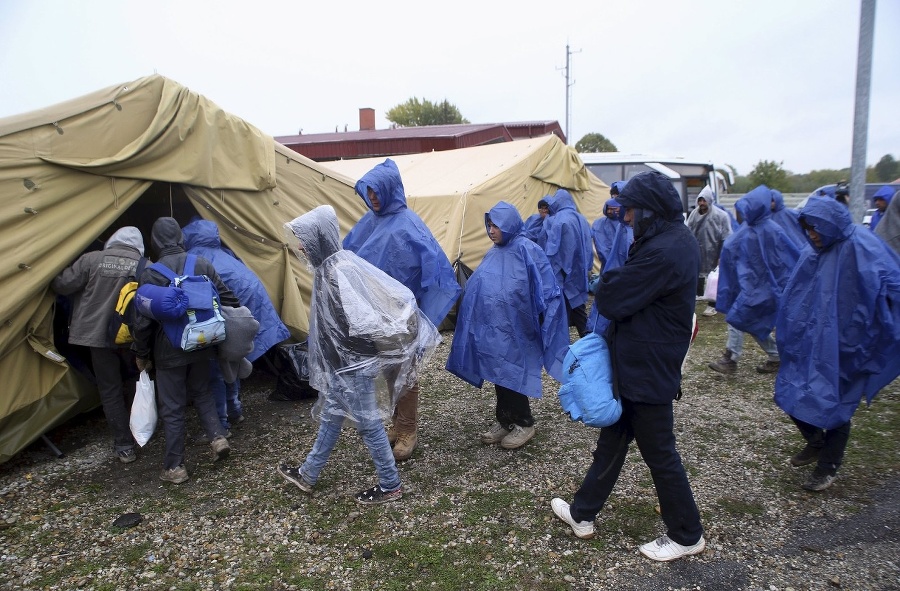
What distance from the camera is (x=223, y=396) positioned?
4.25m

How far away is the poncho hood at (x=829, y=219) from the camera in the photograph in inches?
125

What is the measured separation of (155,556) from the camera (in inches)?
113

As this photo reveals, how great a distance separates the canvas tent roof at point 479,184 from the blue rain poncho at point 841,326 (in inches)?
174

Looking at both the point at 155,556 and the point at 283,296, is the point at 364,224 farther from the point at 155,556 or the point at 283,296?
the point at 155,556

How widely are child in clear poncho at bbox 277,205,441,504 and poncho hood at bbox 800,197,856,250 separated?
7.81 feet

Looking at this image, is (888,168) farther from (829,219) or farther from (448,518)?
(448,518)

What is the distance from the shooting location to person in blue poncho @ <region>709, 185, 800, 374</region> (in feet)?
15.7

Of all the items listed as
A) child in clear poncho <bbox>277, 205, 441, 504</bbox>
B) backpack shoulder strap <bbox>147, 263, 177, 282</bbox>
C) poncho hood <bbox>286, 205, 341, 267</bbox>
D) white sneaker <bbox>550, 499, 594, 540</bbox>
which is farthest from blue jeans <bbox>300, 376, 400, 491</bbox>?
backpack shoulder strap <bbox>147, 263, 177, 282</bbox>

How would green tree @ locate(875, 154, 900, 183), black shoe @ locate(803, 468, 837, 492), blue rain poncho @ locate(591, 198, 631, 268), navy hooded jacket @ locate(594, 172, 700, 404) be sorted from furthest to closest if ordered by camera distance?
green tree @ locate(875, 154, 900, 183), blue rain poncho @ locate(591, 198, 631, 268), black shoe @ locate(803, 468, 837, 492), navy hooded jacket @ locate(594, 172, 700, 404)

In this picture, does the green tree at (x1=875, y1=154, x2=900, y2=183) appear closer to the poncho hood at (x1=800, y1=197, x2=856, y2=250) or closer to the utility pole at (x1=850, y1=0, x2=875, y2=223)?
the utility pole at (x1=850, y1=0, x2=875, y2=223)

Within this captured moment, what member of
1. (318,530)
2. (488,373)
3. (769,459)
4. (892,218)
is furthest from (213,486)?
(892,218)

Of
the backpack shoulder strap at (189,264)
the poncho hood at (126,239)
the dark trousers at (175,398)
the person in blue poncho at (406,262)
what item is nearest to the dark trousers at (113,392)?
the dark trousers at (175,398)

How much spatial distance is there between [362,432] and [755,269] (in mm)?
3710

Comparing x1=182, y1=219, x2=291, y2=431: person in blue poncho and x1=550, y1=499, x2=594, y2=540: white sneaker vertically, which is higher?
x1=182, y1=219, x2=291, y2=431: person in blue poncho
